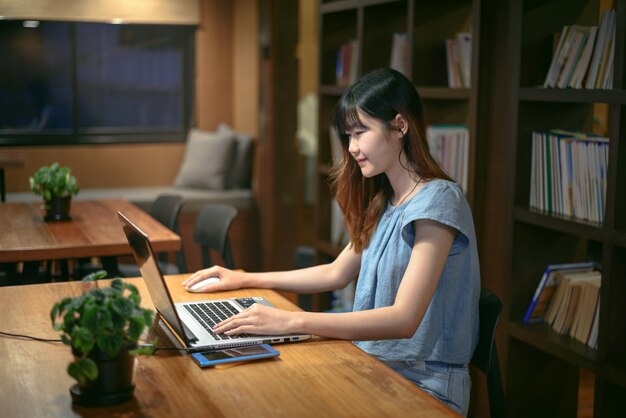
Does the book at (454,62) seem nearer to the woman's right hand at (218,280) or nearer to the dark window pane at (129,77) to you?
the woman's right hand at (218,280)

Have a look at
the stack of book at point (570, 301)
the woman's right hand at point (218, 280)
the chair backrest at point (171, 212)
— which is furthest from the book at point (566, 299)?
the chair backrest at point (171, 212)

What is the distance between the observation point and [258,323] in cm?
186

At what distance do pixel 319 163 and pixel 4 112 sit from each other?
2.90 metres

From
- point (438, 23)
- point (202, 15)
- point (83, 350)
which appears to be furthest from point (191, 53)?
point (83, 350)

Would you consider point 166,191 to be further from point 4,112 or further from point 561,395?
point 561,395

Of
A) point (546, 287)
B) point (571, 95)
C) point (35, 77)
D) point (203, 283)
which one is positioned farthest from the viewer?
point (35, 77)

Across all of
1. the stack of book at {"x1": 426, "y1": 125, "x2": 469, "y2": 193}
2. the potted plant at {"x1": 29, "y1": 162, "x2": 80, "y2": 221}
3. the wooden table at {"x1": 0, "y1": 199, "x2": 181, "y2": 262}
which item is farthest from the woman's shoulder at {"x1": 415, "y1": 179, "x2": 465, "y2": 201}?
the potted plant at {"x1": 29, "y1": 162, "x2": 80, "y2": 221}

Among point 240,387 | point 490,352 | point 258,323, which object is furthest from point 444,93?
point 240,387

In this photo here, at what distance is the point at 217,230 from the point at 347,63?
4.07ft

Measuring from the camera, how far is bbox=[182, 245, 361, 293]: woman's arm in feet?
7.77

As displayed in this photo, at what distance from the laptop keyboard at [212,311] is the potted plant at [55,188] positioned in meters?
1.74

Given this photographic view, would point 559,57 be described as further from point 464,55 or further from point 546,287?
point 546,287

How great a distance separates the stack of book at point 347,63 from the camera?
4.35m

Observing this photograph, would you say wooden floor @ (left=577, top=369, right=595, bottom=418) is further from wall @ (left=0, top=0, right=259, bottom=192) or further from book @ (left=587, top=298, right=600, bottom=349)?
wall @ (left=0, top=0, right=259, bottom=192)
